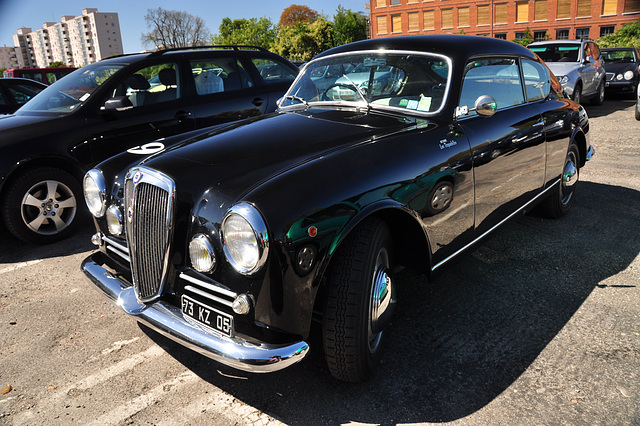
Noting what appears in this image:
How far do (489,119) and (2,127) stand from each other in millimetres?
4656

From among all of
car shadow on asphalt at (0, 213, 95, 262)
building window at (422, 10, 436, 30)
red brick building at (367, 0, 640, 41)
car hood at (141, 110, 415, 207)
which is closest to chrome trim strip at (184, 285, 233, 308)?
car hood at (141, 110, 415, 207)

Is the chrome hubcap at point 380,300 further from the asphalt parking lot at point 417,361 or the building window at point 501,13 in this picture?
the building window at point 501,13

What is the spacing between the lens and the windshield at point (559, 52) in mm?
11766

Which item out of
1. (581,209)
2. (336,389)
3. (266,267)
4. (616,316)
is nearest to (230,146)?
(266,267)

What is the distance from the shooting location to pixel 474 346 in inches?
113

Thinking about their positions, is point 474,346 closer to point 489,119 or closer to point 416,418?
point 416,418

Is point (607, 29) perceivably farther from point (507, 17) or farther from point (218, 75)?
point (218, 75)

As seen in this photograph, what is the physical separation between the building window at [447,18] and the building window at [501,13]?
4994mm

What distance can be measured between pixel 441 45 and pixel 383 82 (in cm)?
49

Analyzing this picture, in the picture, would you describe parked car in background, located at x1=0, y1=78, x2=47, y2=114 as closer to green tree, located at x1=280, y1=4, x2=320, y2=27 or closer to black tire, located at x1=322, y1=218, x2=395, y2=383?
black tire, located at x1=322, y1=218, x2=395, y2=383

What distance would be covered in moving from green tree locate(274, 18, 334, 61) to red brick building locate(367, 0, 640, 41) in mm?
7810

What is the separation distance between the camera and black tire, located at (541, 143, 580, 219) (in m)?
4.74

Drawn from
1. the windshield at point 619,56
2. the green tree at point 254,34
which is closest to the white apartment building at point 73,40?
the green tree at point 254,34

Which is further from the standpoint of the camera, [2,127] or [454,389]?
[2,127]
